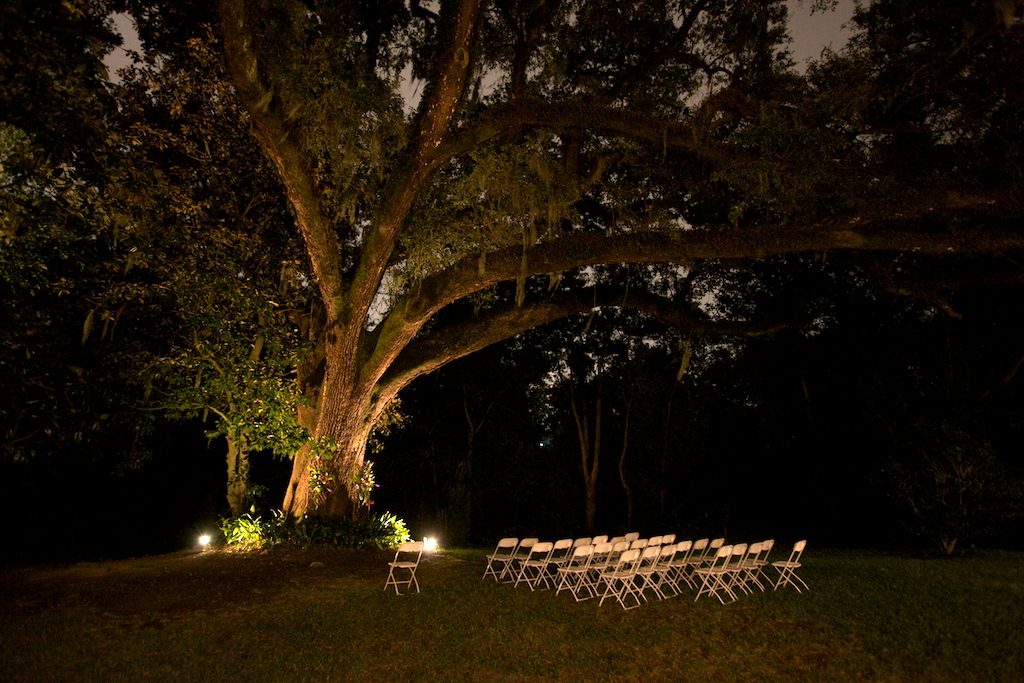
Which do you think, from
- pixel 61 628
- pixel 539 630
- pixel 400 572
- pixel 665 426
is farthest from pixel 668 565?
pixel 665 426

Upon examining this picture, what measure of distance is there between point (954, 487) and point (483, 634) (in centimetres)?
938

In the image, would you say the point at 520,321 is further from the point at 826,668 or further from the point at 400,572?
the point at 826,668

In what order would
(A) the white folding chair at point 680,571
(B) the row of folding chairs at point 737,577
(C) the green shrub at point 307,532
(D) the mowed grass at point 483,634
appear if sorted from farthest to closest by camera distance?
(C) the green shrub at point 307,532, (A) the white folding chair at point 680,571, (B) the row of folding chairs at point 737,577, (D) the mowed grass at point 483,634

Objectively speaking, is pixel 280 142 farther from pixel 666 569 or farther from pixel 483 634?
pixel 666 569

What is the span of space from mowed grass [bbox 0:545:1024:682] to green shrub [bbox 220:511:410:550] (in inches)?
63.1

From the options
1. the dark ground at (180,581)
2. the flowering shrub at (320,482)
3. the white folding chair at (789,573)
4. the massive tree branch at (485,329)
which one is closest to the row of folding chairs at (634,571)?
the white folding chair at (789,573)

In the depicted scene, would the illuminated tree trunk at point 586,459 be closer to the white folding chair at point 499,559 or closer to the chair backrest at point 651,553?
the white folding chair at point 499,559

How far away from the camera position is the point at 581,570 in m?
6.74

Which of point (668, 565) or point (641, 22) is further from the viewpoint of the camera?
point (641, 22)

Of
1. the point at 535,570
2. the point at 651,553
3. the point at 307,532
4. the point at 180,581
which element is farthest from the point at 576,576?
the point at 180,581

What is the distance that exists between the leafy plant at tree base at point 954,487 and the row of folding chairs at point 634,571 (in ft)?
15.2

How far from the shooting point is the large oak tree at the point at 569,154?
26.0ft

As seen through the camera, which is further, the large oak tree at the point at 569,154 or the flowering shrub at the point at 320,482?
the flowering shrub at the point at 320,482

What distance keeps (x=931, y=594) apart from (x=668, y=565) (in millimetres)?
3296
